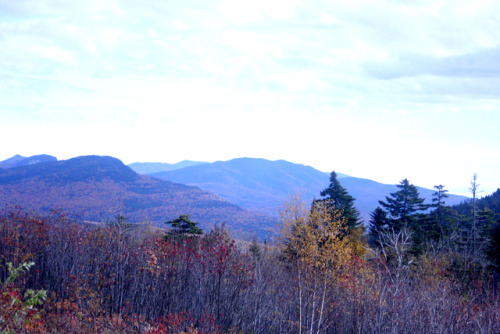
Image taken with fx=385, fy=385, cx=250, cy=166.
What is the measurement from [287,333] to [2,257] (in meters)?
11.7

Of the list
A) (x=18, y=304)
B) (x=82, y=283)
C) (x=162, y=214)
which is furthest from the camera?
(x=162, y=214)

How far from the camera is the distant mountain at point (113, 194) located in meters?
154

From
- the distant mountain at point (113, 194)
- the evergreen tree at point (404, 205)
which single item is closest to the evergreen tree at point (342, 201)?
the evergreen tree at point (404, 205)

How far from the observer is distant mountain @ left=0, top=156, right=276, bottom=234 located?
154 meters

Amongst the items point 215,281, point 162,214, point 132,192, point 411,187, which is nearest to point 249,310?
point 215,281

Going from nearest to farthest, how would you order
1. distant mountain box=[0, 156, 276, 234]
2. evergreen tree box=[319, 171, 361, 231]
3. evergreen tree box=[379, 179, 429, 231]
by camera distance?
evergreen tree box=[319, 171, 361, 231] < evergreen tree box=[379, 179, 429, 231] < distant mountain box=[0, 156, 276, 234]

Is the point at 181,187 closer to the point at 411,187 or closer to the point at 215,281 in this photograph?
the point at 411,187

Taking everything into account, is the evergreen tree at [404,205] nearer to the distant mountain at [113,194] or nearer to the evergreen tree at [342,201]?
A: the evergreen tree at [342,201]

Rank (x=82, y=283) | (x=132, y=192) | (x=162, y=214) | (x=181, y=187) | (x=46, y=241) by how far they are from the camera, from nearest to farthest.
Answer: (x=82, y=283) → (x=46, y=241) → (x=162, y=214) → (x=132, y=192) → (x=181, y=187)

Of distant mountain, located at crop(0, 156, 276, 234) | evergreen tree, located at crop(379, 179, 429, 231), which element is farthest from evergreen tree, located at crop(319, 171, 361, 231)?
distant mountain, located at crop(0, 156, 276, 234)

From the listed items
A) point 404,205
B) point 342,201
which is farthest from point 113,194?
point 404,205

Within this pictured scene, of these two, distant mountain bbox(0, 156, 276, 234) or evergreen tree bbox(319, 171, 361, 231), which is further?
distant mountain bbox(0, 156, 276, 234)

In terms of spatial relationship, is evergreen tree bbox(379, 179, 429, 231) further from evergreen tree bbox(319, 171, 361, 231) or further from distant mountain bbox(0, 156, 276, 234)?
distant mountain bbox(0, 156, 276, 234)

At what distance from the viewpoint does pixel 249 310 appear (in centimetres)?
1598
